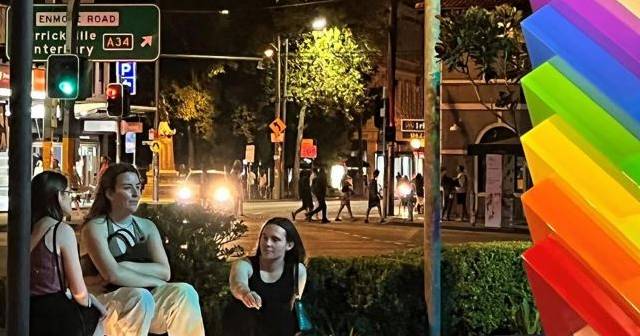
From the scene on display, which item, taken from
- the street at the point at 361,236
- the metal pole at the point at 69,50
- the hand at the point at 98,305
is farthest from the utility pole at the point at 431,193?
the street at the point at 361,236

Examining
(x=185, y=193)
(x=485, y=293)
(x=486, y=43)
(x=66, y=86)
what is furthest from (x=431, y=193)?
(x=185, y=193)

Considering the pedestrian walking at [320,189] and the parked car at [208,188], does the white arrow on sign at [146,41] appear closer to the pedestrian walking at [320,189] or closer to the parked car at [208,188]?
the parked car at [208,188]

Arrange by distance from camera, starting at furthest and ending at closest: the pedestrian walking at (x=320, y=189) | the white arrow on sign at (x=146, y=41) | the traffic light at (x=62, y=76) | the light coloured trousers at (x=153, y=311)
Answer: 1. the pedestrian walking at (x=320, y=189)
2. the white arrow on sign at (x=146, y=41)
3. the traffic light at (x=62, y=76)
4. the light coloured trousers at (x=153, y=311)

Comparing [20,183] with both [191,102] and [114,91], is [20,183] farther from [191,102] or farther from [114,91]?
[191,102]

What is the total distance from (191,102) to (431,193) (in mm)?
41791

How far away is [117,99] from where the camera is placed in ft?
58.3

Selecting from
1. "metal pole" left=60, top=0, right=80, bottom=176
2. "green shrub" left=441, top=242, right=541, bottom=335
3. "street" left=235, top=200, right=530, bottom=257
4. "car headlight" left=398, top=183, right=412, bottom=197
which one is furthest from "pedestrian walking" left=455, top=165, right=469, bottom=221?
"green shrub" left=441, top=242, right=541, bottom=335

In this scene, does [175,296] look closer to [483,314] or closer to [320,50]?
[483,314]

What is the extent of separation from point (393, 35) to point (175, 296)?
2759 centimetres

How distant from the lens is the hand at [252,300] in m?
5.24

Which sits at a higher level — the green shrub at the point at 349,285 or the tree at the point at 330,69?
the tree at the point at 330,69

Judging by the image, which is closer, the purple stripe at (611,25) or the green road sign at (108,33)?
the purple stripe at (611,25)

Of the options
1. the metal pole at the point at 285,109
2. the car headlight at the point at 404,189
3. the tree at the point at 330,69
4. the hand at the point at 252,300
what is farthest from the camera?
the metal pole at the point at 285,109

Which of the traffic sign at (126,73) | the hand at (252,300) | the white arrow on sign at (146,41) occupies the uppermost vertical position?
the traffic sign at (126,73)
